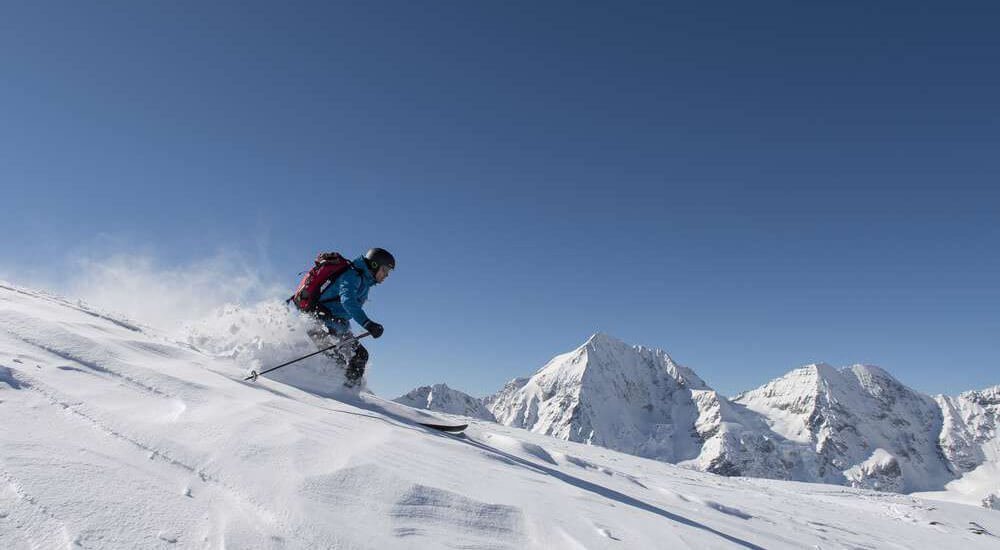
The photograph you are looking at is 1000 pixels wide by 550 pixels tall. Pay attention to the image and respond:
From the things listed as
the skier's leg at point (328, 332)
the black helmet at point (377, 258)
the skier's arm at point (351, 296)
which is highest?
the black helmet at point (377, 258)

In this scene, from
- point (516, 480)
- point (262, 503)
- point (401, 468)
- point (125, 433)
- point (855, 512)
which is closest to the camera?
point (262, 503)

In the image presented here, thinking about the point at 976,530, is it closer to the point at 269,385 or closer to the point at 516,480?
the point at 516,480

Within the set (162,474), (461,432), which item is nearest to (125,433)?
(162,474)

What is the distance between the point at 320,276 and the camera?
390 inches

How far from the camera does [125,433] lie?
11.2ft

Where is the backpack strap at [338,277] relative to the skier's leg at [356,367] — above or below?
above

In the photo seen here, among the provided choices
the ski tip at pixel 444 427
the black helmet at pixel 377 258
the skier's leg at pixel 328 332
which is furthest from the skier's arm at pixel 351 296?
the ski tip at pixel 444 427

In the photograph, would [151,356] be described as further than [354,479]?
Yes

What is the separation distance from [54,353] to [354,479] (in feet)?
12.5

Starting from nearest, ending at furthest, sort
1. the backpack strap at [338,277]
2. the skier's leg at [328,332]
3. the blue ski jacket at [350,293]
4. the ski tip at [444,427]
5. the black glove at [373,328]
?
the ski tip at [444,427] < the black glove at [373,328] < the blue ski jacket at [350,293] < the backpack strap at [338,277] < the skier's leg at [328,332]

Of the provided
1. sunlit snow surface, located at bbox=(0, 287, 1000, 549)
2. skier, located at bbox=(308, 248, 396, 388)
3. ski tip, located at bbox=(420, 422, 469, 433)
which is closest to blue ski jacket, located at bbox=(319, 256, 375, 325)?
skier, located at bbox=(308, 248, 396, 388)

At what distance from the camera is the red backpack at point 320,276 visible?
990cm

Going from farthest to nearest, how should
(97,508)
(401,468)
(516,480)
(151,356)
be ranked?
(151,356) < (516,480) < (401,468) < (97,508)

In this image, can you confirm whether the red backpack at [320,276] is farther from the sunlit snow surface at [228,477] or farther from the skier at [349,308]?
the sunlit snow surface at [228,477]
